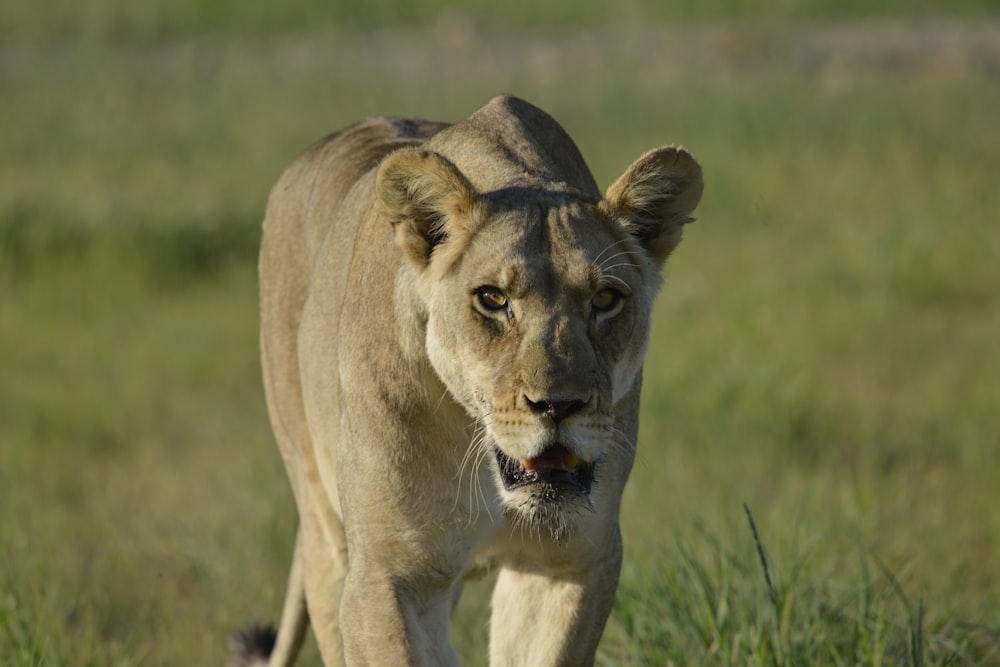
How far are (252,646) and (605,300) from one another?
70.1 inches

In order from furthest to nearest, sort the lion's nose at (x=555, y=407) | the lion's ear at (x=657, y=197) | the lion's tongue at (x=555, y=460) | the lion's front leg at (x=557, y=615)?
the lion's front leg at (x=557, y=615), the lion's ear at (x=657, y=197), the lion's tongue at (x=555, y=460), the lion's nose at (x=555, y=407)

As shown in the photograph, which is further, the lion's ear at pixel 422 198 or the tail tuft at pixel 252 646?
the tail tuft at pixel 252 646

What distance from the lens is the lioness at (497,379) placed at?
3018 mm

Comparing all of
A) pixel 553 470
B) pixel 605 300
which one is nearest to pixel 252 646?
pixel 553 470

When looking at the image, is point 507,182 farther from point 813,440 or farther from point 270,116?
point 270,116

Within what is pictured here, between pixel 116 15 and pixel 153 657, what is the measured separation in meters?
14.0

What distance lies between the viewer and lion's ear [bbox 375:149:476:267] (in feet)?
10.3

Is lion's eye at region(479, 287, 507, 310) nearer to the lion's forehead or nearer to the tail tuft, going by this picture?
the lion's forehead

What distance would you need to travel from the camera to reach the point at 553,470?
9.91ft

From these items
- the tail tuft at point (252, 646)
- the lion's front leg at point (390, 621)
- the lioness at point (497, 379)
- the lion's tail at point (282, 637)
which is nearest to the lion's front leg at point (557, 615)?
the lioness at point (497, 379)

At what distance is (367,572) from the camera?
329 centimetres

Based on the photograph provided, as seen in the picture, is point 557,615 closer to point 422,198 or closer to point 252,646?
point 422,198

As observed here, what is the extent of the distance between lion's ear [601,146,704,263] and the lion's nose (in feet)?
1.70

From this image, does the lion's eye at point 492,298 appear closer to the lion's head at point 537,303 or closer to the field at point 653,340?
the lion's head at point 537,303
